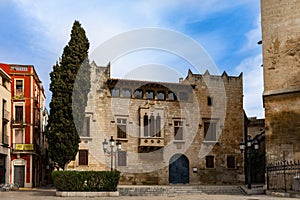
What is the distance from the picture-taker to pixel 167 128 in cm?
3553

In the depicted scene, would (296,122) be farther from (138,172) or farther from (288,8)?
(138,172)

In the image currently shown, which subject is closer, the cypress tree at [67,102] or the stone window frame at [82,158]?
the cypress tree at [67,102]

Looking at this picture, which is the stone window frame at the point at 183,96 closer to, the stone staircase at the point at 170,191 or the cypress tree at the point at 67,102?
the stone staircase at the point at 170,191

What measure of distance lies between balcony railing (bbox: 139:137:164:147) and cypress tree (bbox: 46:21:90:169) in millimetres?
9404

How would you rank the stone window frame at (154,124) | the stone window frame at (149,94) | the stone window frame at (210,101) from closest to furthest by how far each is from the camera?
the stone window frame at (154,124) → the stone window frame at (149,94) → the stone window frame at (210,101)

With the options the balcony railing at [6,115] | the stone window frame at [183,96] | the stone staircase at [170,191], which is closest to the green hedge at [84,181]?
the stone staircase at [170,191]

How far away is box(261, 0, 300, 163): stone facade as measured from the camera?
74.1ft

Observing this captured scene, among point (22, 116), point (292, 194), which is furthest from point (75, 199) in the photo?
point (22, 116)

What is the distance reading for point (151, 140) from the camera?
34312 mm

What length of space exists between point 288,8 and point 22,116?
2135cm

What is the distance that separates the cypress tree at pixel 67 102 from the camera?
2464cm

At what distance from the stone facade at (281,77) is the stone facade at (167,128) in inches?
496

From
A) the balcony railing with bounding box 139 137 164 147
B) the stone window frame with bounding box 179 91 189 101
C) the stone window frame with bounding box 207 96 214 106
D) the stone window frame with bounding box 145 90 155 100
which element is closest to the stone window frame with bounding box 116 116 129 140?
the balcony railing with bounding box 139 137 164 147

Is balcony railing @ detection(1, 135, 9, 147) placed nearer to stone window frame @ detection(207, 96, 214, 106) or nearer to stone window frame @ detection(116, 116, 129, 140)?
stone window frame @ detection(116, 116, 129, 140)
